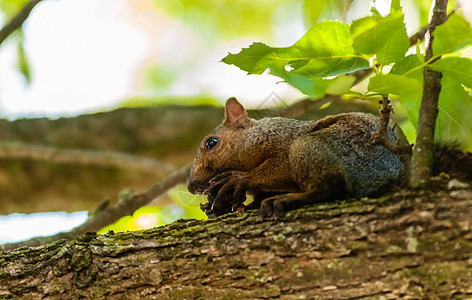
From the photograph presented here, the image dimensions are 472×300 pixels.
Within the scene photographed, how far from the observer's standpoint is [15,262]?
3115mm

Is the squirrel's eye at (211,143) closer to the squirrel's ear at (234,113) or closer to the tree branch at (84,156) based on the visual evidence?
the squirrel's ear at (234,113)

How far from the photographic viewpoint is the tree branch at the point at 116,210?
440 cm

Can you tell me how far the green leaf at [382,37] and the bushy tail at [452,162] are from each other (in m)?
0.58

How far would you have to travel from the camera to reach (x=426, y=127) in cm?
266

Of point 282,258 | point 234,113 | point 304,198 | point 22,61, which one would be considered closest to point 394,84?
point 304,198

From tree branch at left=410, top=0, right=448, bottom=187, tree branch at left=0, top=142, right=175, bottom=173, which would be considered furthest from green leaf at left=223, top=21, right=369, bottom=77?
tree branch at left=0, top=142, right=175, bottom=173

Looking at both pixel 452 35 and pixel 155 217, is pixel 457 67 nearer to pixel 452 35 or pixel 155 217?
pixel 452 35

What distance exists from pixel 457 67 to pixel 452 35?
202mm

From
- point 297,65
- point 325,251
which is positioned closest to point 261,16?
point 297,65

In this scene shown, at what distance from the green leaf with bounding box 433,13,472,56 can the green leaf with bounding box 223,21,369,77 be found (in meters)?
0.38

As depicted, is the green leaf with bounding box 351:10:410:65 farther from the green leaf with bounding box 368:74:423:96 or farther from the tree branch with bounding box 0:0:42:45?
the tree branch with bounding box 0:0:42:45

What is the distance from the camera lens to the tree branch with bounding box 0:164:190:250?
4398 mm

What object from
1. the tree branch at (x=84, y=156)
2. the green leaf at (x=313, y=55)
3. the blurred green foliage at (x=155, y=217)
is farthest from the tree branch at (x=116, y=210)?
the green leaf at (x=313, y=55)

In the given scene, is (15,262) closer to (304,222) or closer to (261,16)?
(304,222)
